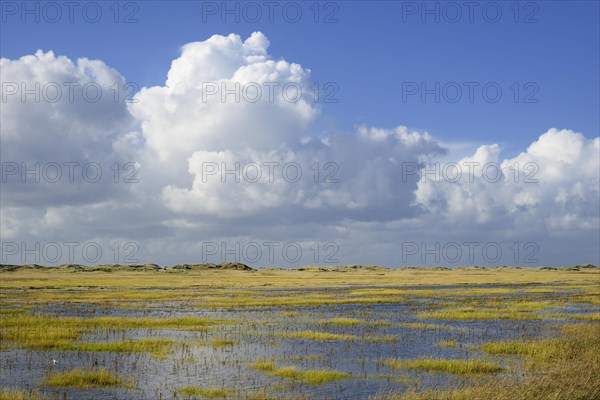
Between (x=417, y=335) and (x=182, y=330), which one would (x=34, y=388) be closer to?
(x=182, y=330)

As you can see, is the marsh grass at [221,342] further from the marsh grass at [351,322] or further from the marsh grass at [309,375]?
the marsh grass at [351,322]

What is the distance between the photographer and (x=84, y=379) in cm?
2205

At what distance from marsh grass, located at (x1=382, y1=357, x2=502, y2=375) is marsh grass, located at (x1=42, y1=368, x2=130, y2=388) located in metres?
12.4

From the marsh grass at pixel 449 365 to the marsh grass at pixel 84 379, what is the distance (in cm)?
1236

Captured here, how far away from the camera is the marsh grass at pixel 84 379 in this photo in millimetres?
21688

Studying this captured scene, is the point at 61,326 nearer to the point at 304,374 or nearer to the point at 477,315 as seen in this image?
the point at 304,374

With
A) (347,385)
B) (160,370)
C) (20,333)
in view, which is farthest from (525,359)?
(20,333)

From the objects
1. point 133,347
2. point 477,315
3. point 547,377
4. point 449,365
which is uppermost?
point 547,377

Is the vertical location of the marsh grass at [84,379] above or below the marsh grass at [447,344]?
above

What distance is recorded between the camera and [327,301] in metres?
64.3

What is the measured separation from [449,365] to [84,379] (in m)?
16.0

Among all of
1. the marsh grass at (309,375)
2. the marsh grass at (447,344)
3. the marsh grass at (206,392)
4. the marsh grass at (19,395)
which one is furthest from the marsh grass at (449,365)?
the marsh grass at (19,395)

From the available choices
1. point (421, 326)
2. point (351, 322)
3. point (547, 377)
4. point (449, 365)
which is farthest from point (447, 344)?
point (351, 322)

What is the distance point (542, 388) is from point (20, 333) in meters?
29.8
